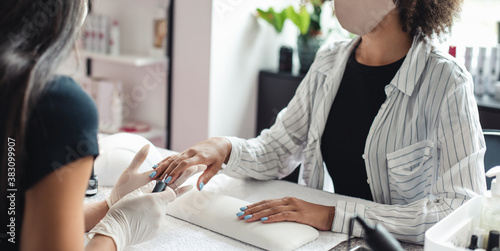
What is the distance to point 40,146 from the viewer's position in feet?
2.43

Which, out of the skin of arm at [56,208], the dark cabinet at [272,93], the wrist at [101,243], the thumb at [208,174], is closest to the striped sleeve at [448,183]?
the thumb at [208,174]

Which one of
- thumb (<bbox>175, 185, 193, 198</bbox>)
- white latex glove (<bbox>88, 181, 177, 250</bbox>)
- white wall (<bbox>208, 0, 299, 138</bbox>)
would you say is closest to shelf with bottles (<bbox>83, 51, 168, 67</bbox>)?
white wall (<bbox>208, 0, 299, 138</bbox>)

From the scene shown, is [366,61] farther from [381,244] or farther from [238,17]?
[238,17]

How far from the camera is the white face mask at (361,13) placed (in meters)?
1.38

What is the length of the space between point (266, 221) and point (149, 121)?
218cm

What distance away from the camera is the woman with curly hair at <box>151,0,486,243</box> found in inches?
45.6

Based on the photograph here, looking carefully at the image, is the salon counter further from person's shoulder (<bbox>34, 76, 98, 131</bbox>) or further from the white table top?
person's shoulder (<bbox>34, 76, 98, 131</bbox>)

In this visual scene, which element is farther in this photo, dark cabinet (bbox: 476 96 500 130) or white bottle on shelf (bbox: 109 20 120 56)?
white bottle on shelf (bbox: 109 20 120 56)

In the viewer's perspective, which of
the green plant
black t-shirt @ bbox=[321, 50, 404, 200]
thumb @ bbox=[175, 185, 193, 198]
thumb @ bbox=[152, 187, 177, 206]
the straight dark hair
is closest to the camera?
the straight dark hair

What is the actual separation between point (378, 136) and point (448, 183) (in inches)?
10.3

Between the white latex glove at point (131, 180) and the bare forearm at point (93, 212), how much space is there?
17 millimetres

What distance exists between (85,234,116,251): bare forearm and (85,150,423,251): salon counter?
11 cm

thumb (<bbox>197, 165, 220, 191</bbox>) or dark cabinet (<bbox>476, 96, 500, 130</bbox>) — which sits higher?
dark cabinet (<bbox>476, 96, 500, 130</bbox>)

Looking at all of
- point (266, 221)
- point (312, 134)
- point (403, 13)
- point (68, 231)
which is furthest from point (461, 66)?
point (68, 231)
